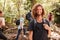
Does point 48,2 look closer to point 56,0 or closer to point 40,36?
point 56,0

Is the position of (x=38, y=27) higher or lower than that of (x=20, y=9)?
higher

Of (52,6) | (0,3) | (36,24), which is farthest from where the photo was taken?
(52,6)

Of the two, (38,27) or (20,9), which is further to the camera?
(20,9)

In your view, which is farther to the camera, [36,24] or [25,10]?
[25,10]

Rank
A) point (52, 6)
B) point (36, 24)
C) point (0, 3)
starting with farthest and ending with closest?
1. point (52, 6)
2. point (0, 3)
3. point (36, 24)

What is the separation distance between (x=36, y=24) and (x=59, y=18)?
1252 centimetres

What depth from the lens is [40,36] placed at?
3.48 m

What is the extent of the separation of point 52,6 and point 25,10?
2394 millimetres

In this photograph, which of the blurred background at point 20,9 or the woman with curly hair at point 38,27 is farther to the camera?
the blurred background at point 20,9

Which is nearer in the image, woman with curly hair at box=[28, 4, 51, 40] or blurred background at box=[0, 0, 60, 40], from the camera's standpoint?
woman with curly hair at box=[28, 4, 51, 40]

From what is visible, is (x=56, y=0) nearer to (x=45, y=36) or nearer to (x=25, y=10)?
(x=25, y=10)

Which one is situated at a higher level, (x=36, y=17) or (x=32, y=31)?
(x=36, y=17)

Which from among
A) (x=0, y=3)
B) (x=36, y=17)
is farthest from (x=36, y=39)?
(x=0, y=3)

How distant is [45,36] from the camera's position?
11.5 ft
